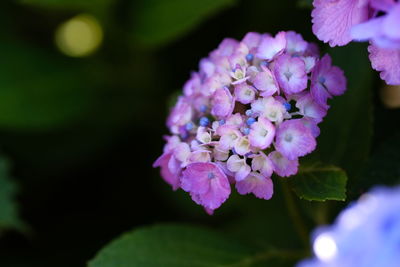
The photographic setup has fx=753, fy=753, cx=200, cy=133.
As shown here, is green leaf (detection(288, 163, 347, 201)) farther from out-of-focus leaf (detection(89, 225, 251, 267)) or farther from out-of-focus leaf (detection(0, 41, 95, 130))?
out-of-focus leaf (detection(0, 41, 95, 130))

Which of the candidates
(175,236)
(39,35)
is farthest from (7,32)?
(175,236)

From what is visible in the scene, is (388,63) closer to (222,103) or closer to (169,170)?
(222,103)

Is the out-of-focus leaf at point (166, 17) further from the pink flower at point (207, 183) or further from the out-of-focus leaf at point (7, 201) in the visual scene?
the pink flower at point (207, 183)

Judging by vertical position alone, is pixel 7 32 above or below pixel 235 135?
above

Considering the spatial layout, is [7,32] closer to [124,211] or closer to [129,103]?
[129,103]

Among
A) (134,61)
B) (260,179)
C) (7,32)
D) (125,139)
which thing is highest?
(7,32)

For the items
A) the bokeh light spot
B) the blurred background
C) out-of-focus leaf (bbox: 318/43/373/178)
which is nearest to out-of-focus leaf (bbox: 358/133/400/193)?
out-of-focus leaf (bbox: 318/43/373/178)

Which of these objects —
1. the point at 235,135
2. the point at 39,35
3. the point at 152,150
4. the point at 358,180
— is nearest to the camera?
the point at 235,135

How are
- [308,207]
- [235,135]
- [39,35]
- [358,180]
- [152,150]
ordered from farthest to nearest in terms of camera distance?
1. [39,35]
2. [152,150]
3. [308,207]
4. [358,180]
5. [235,135]
